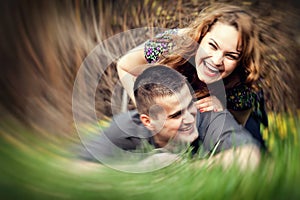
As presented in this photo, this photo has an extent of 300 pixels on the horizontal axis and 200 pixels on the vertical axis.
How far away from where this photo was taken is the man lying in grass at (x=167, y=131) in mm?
1950

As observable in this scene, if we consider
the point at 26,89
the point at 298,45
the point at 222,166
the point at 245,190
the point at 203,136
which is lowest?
the point at 245,190

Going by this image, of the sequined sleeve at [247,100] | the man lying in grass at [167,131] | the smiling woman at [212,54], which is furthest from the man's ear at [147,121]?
the sequined sleeve at [247,100]

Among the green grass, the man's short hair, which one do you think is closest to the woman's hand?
the man's short hair

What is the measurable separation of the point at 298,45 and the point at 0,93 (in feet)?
4.13

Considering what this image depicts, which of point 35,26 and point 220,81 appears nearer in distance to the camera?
point 35,26

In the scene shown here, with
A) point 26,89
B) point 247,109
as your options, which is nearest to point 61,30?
point 26,89

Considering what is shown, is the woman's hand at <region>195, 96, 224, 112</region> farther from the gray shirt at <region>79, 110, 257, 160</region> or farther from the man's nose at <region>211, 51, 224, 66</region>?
the man's nose at <region>211, 51, 224, 66</region>

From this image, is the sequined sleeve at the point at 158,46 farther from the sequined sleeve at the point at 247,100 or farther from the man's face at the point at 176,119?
the sequined sleeve at the point at 247,100

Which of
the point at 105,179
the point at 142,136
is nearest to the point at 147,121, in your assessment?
the point at 142,136

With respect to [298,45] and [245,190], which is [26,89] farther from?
[298,45]

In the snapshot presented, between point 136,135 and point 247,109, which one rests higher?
point 136,135

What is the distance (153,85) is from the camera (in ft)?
6.44

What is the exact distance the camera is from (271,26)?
2.04 m

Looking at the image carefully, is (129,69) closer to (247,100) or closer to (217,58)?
(217,58)
